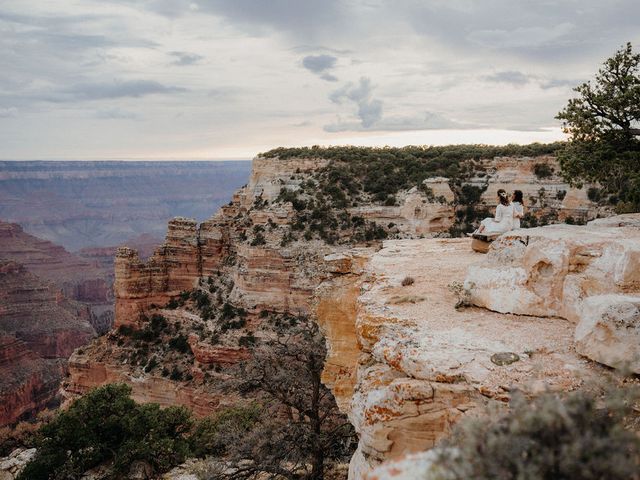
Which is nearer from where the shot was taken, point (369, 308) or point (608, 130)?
point (369, 308)

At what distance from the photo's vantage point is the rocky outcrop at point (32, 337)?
53750mm

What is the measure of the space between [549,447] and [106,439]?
19.6 meters

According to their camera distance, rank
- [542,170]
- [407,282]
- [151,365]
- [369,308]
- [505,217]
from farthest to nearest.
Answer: [542,170] → [151,365] → [505,217] → [407,282] → [369,308]

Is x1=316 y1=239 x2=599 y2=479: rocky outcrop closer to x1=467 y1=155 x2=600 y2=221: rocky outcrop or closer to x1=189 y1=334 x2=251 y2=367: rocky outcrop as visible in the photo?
x1=189 y1=334 x2=251 y2=367: rocky outcrop

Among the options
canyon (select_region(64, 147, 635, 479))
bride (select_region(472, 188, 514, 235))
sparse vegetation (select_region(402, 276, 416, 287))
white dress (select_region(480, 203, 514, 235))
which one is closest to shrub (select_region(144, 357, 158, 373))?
canyon (select_region(64, 147, 635, 479))

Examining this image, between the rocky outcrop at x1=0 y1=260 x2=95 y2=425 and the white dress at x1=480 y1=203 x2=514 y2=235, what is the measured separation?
175 ft

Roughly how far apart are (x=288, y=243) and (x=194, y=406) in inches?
449

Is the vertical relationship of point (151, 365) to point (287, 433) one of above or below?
below

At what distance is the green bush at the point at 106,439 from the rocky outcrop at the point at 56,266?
317 ft

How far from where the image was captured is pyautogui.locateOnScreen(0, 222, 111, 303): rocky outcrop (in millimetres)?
108625

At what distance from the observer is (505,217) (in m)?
11.4

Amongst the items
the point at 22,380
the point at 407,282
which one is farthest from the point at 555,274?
the point at 22,380

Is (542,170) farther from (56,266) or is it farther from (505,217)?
(56,266)

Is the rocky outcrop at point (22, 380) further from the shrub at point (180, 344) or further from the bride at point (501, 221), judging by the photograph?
the bride at point (501, 221)
